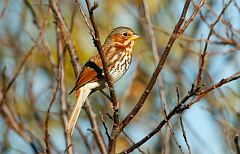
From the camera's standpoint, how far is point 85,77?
582 cm

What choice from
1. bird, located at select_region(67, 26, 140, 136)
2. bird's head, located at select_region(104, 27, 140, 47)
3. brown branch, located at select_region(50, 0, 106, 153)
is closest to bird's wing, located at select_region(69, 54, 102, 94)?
bird, located at select_region(67, 26, 140, 136)

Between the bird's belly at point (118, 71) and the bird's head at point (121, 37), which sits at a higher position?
the bird's head at point (121, 37)

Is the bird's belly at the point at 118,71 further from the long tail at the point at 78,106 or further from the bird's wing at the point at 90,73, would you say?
the long tail at the point at 78,106

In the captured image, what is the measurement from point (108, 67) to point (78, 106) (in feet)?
1.83

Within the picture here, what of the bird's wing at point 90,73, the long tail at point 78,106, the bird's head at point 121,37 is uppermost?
the bird's head at point 121,37

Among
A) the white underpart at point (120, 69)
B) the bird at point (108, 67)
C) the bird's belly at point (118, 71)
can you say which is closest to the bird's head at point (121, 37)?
the bird at point (108, 67)

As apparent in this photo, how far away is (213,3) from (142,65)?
87.4 inches

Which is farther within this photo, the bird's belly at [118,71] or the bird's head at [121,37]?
the bird's head at [121,37]

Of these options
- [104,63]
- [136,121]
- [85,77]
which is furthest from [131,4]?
[104,63]

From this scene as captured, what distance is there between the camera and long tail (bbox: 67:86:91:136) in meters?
5.34

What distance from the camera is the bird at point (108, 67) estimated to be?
5.82 m

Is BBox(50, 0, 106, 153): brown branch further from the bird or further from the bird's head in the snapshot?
the bird's head

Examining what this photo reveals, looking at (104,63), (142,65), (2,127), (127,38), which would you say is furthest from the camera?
(142,65)

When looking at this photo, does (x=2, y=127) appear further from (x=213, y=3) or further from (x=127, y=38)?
(x=213, y=3)
